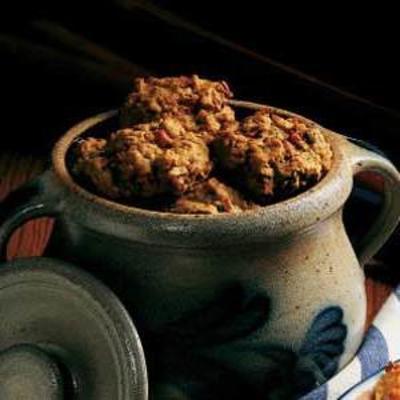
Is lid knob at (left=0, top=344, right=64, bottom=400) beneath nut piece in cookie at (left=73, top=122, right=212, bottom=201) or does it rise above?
beneath

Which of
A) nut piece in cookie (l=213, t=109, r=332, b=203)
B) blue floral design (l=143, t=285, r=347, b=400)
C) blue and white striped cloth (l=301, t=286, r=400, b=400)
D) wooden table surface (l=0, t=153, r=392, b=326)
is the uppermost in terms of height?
nut piece in cookie (l=213, t=109, r=332, b=203)

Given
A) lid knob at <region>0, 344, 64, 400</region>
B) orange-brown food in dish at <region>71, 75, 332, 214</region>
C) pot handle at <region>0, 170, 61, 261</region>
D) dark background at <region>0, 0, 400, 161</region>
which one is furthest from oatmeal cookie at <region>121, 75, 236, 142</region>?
dark background at <region>0, 0, 400, 161</region>

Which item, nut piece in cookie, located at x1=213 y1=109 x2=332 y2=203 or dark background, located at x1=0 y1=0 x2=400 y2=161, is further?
dark background, located at x1=0 y1=0 x2=400 y2=161

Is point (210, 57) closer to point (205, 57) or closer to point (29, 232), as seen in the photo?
point (205, 57)

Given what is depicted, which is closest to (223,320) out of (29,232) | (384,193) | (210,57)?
(384,193)

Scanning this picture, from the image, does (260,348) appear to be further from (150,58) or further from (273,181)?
(150,58)

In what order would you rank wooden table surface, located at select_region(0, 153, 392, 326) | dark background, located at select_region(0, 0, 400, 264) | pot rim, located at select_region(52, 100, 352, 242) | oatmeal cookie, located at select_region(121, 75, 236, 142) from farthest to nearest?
dark background, located at select_region(0, 0, 400, 264)
wooden table surface, located at select_region(0, 153, 392, 326)
oatmeal cookie, located at select_region(121, 75, 236, 142)
pot rim, located at select_region(52, 100, 352, 242)

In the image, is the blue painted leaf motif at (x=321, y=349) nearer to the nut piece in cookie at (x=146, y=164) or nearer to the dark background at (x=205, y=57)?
the nut piece in cookie at (x=146, y=164)

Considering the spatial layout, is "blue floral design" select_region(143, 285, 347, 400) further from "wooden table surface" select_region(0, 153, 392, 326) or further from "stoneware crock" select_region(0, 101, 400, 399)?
"wooden table surface" select_region(0, 153, 392, 326)

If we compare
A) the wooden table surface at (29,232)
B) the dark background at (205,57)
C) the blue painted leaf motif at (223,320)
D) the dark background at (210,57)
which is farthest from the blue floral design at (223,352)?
the dark background at (210,57)
